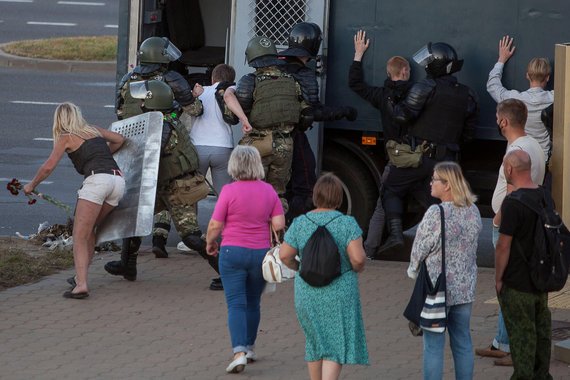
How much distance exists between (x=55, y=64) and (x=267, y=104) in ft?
44.7

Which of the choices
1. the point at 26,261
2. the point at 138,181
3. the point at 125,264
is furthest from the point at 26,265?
the point at 138,181

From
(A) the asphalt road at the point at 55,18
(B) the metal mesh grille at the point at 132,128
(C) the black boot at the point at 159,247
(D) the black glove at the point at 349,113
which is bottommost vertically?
→ (C) the black boot at the point at 159,247

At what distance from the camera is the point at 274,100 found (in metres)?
8.76

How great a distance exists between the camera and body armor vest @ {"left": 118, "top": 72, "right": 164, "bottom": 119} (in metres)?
8.18

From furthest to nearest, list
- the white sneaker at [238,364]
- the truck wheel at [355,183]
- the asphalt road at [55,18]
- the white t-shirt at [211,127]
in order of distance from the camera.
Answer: the asphalt road at [55,18] → the truck wheel at [355,183] → the white t-shirt at [211,127] → the white sneaker at [238,364]

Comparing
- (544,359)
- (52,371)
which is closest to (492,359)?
(544,359)

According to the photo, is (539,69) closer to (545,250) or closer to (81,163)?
(545,250)

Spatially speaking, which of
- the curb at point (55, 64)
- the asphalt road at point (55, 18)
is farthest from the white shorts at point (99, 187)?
the asphalt road at point (55, 18)

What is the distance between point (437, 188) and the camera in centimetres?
544

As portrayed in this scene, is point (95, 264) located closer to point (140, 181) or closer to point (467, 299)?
point (140, 181)

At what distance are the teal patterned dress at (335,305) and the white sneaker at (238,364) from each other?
2.41 feet

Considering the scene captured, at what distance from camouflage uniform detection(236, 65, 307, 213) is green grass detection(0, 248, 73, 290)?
1.92 metres

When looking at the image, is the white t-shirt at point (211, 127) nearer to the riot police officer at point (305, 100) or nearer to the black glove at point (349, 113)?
the riot police officer at point (305, 100)

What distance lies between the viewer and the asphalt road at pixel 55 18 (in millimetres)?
24375
